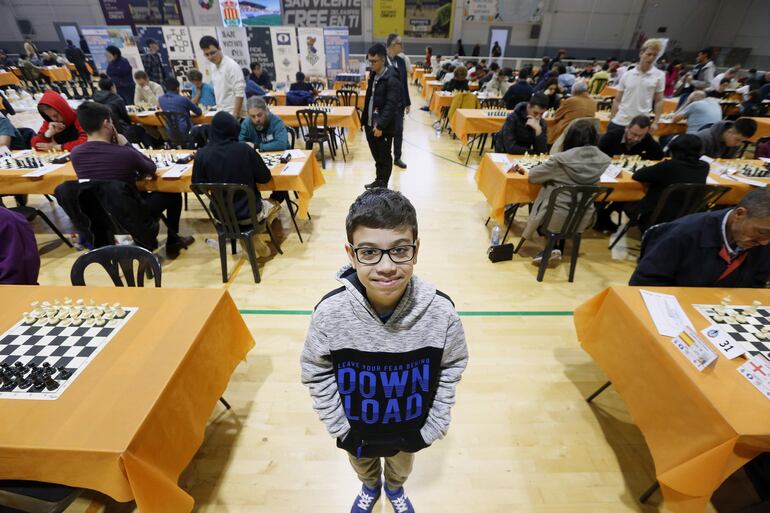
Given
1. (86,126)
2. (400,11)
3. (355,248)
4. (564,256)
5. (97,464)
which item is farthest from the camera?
(400,11)

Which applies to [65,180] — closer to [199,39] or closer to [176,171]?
[176,171]

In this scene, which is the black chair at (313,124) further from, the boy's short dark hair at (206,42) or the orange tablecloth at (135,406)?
the orange tablecloth at (135,406)

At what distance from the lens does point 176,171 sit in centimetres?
306

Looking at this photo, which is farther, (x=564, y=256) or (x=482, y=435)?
(x=564, y=256)

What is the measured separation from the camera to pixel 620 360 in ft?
5.19

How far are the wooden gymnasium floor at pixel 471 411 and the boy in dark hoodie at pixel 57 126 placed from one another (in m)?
1.02

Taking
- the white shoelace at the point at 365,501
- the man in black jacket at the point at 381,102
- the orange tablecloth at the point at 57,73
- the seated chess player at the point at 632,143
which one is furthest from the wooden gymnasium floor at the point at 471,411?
the orange tablecloth at the point at 57,73

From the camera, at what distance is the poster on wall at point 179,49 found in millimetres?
7305

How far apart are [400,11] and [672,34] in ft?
39.2

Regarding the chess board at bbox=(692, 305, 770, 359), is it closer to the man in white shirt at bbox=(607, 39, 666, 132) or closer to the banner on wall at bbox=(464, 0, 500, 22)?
the man in white shirt at bbox=(607, 39, 666, 132)

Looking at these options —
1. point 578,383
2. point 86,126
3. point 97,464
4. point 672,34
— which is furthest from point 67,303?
point 672,34

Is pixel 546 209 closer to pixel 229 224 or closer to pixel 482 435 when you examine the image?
pixel 482 435

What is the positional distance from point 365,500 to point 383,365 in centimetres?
89

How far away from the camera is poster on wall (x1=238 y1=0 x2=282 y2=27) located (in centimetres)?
1422
